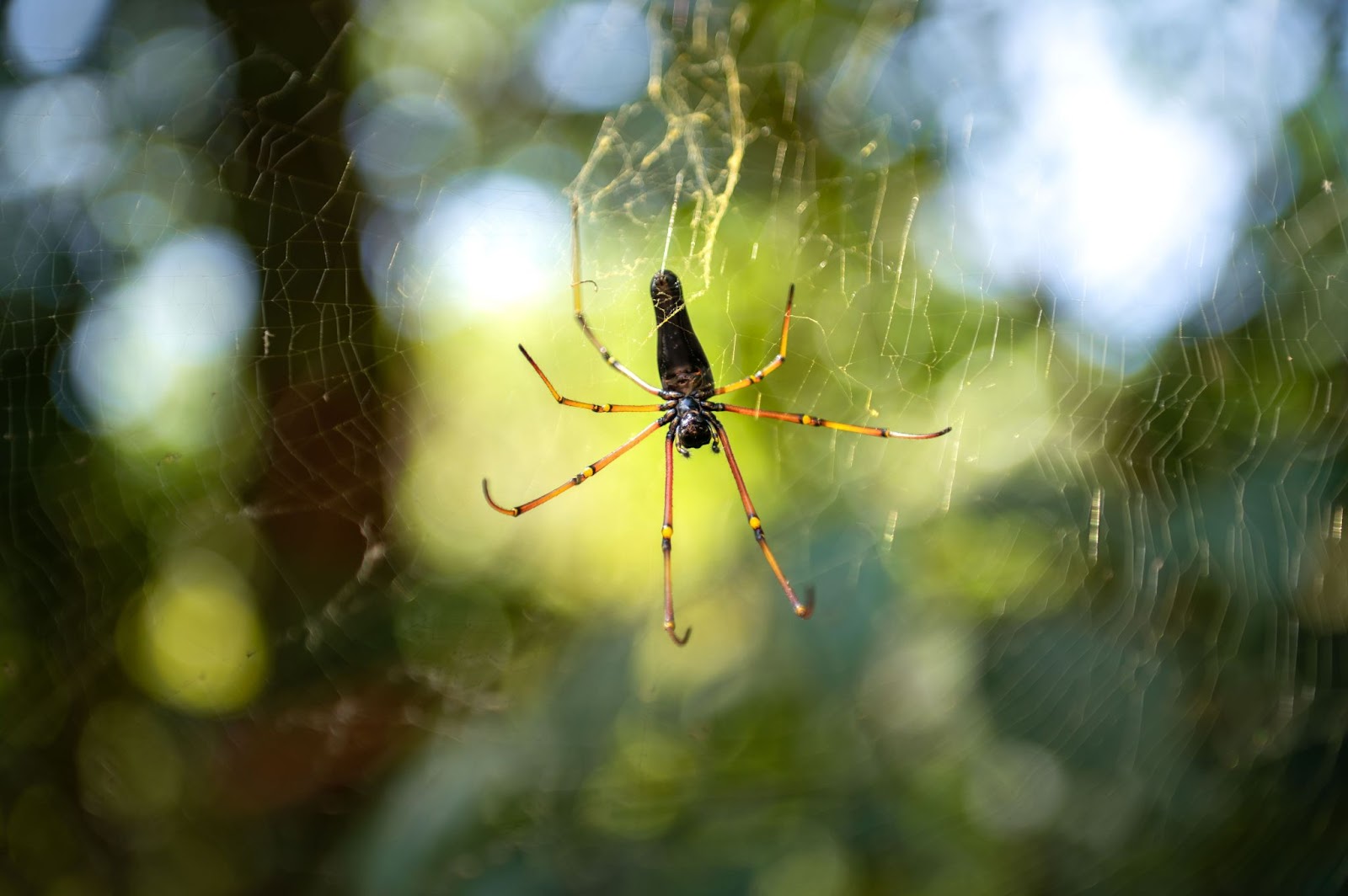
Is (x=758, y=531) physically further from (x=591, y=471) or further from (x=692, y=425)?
(x=591, y=471)

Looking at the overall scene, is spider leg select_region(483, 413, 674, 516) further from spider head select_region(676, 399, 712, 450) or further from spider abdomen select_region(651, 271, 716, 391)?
spider abdomen select_region(651, 271, 716, 391)

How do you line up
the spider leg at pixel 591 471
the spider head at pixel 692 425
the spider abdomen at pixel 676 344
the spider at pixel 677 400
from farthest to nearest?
the spider head at pixel 692 425 → the spider leg at pixel 591 471 → the spider at pixel 677 400 → the spider abdomen at pixel 676 344

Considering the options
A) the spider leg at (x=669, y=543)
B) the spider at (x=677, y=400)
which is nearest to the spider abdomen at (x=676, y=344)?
the spider at (x=677, y=400)

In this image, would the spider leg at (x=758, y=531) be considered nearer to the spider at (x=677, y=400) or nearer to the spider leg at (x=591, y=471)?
the spider at (x=677, y=400)

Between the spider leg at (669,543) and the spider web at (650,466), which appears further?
the spider web at (650,466)

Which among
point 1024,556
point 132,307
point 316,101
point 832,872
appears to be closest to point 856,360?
point 1024,556

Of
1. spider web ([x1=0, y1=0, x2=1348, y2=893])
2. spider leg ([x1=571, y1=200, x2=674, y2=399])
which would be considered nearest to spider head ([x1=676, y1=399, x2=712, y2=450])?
spider leg ([x1=571, y1=200, x2=674, y2=399])
